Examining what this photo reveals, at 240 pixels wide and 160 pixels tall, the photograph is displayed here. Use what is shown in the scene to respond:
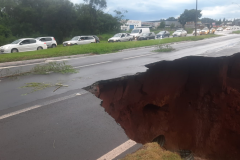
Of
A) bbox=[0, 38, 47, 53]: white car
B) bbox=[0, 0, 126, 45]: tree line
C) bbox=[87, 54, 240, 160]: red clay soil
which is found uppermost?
bbox=[0, 0, 126, 45]: tree line

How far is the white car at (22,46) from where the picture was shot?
641 inches

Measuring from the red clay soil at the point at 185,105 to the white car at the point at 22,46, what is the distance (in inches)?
531

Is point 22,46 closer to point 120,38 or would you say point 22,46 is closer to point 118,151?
point 120,38

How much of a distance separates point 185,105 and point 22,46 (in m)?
15.2

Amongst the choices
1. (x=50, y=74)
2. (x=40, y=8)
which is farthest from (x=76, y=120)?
(x=40, y=8)

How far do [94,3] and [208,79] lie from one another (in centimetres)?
3589

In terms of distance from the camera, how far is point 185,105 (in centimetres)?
621

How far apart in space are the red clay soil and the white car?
531 inches

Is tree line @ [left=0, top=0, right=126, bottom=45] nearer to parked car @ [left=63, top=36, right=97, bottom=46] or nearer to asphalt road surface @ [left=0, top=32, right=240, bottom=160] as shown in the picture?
parked car @ [left=63, top=36, right=97, bottom=46]

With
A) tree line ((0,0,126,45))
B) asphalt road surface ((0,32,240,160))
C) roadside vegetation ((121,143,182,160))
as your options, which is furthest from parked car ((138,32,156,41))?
roadside vegetation ((121,143,182,160))

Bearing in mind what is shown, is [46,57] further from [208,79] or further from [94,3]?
[94,3]

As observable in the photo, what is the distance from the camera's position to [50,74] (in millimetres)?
8141

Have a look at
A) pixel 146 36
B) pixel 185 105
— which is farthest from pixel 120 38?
pixel 185 105

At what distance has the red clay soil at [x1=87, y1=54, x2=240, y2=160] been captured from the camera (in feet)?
17.8
